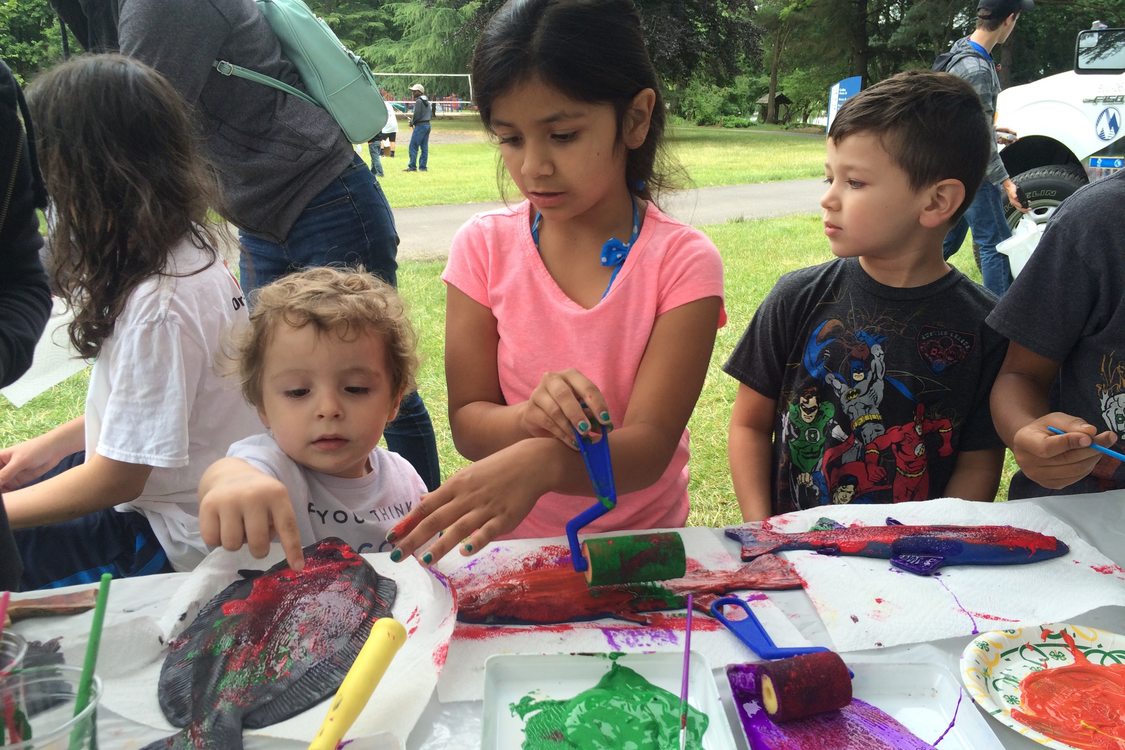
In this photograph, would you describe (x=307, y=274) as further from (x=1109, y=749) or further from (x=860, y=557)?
(x=1109, y=749)

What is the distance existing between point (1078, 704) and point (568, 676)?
1.89 ft

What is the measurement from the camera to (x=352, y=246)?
2.30 metres

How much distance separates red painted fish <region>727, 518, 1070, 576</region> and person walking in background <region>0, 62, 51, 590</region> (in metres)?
1.10

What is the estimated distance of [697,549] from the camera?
4.02ft

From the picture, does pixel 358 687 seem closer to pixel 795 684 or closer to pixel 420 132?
pixel 795 684

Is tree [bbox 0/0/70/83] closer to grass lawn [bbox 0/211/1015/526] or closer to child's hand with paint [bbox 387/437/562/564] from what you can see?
grass lawn [bbox 0/211/1015/526]

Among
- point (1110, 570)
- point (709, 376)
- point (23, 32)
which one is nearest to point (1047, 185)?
point (709, 376)

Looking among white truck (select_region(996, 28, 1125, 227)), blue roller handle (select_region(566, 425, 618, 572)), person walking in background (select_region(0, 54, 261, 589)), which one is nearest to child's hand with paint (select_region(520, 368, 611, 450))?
blue roller handle (select_region(566, 425, 618, 572))

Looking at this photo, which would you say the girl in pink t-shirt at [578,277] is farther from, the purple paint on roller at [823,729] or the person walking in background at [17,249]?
the person walking in background at [17,249]

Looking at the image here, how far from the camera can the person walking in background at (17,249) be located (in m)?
1.19

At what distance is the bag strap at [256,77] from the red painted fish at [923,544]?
1680 millimetres

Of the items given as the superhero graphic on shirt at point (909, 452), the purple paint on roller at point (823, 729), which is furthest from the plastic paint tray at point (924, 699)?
the superhero graphic on shirt at point (909, 452)

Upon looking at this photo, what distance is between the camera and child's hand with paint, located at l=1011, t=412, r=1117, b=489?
1239 mm

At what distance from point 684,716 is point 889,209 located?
1.17 metres
